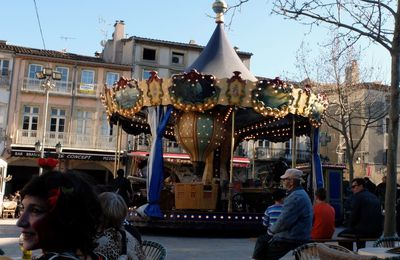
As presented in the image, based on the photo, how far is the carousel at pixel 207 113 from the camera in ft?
41.6

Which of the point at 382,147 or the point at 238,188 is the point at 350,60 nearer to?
the point at 238,188

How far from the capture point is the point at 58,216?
178cm

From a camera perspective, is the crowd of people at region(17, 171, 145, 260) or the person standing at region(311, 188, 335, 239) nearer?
the crowd of people at region(17, 171, 145, 260)

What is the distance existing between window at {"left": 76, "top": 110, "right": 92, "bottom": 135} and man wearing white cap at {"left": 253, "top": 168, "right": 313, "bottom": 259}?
27.7 meters

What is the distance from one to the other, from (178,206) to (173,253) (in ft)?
15.2

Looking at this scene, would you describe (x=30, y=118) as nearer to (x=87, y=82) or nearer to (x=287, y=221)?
(x=87, y=82)

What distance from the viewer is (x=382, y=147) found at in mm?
38312

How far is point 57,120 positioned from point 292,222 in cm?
2824

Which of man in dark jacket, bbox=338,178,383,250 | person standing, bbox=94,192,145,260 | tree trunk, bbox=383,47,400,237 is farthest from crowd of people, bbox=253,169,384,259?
Answer: person standing, bbox=94,192,145,260

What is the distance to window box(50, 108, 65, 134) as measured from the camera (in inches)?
1247

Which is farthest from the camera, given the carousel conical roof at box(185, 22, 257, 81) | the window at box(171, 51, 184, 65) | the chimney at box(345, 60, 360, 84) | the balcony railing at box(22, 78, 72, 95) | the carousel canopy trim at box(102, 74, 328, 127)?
the window at box(171, 51, 184, 65)

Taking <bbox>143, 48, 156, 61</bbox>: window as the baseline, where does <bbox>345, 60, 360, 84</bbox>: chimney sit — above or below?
below

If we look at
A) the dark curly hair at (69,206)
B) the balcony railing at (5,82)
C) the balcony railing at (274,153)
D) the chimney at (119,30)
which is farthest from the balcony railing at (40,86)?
the dark curly hair at (69,206)

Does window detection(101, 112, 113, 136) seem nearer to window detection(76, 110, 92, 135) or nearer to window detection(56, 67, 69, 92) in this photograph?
window detection(76, 110, 92, 135)
